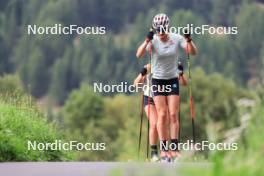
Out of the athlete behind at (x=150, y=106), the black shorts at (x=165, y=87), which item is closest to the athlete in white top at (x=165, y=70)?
the black shorts at (x=165, y=87)

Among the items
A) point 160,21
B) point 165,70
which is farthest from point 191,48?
point 160,21

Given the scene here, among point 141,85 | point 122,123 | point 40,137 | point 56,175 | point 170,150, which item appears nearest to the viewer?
point 56,175

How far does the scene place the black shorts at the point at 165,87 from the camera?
14.7 meters

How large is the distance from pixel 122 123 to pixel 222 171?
111717 millimetres

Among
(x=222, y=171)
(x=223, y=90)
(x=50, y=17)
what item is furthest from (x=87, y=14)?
(x=222, y=171)

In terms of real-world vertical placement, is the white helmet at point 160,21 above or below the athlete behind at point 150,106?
above

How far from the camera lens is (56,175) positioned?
11.4 metres

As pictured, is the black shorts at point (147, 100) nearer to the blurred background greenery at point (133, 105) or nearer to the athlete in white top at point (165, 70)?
the athlete in white top at point (165, 70)

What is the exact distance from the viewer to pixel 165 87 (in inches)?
581

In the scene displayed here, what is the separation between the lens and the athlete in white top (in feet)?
47.3

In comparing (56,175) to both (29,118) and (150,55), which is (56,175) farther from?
(29,118)

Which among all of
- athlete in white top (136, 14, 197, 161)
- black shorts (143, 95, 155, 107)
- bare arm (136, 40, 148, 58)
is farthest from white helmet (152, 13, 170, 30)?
black shorts (143, 95, 155, 107)

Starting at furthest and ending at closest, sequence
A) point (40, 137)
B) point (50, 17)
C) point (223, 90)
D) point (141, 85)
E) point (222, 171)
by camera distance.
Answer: point (50, 17) < point (223, 90) < point (40, 137) < point (141, 85) < point (222, 171)

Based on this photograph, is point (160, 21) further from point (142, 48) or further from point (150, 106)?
point (150, 106)
